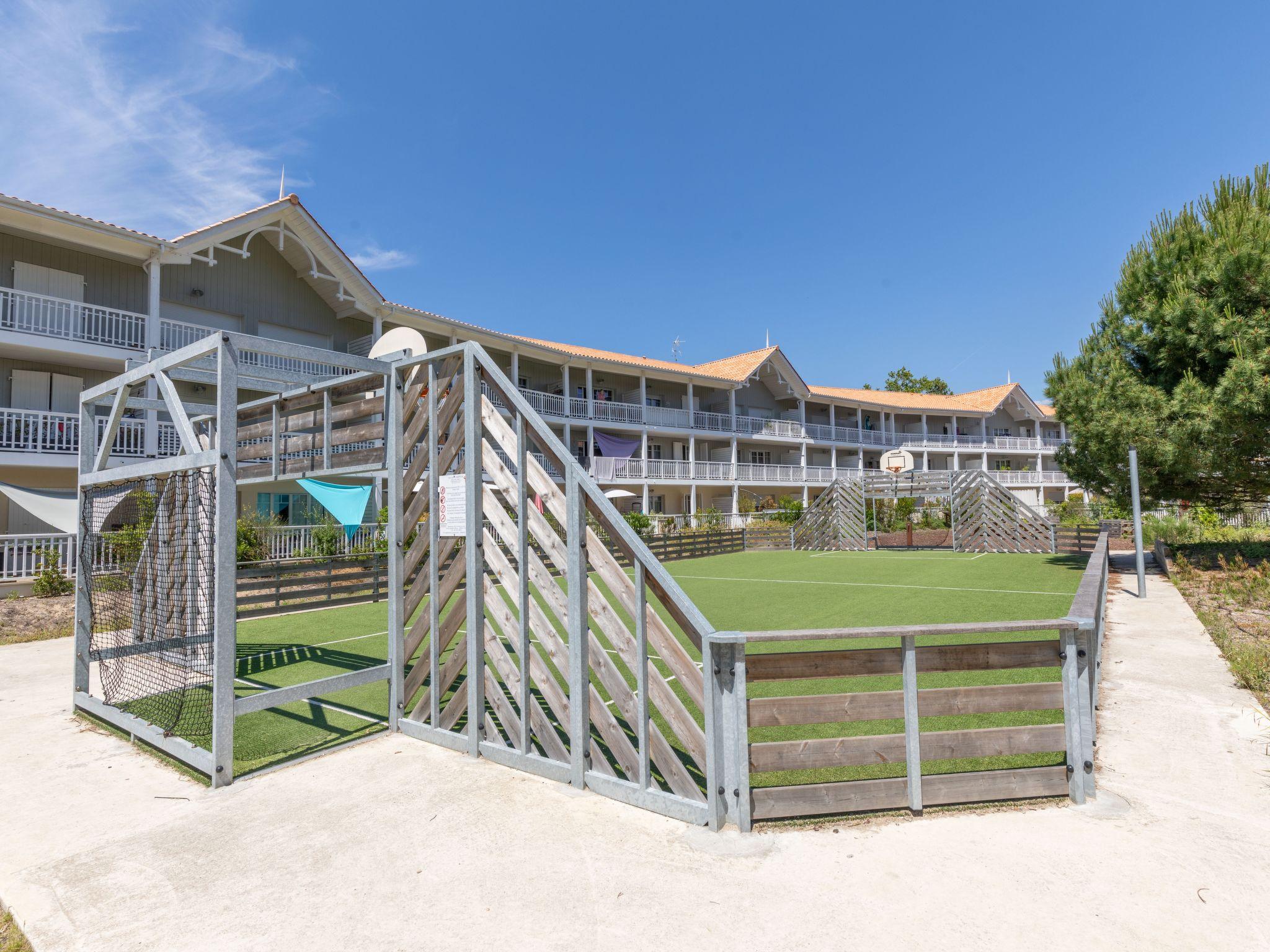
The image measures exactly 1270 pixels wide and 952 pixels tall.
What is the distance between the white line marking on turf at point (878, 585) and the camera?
42.5ft

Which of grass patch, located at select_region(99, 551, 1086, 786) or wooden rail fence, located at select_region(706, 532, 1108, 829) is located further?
grass patch, located at select_region(99, 551, 1086, 786)

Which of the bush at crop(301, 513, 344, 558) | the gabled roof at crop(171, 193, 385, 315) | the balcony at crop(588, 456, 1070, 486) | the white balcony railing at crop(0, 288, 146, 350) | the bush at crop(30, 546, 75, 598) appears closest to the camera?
the bush at crop(30, 546, 75, 598)

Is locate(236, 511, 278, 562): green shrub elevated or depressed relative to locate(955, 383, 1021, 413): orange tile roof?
depressed

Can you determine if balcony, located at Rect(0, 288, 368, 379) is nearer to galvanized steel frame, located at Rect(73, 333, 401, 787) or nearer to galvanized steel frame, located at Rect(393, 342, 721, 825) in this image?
galvanized steel frame, located at Rect(73, 333, 401, 787)

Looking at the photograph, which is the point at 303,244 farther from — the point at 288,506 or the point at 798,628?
the point at 798,628

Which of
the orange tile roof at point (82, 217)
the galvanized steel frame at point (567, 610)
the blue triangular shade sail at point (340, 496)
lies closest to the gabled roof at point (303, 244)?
the orange tile roof at point (82, 217)

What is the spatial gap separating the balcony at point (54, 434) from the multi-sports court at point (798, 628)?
753 cm

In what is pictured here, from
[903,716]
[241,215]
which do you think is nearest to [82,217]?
[241,215]

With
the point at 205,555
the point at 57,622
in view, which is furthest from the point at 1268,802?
the point at 57,622

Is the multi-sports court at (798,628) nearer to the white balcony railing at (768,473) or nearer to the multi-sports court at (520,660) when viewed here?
the multi-sports court at (520,660)

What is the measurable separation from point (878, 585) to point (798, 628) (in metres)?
6.73

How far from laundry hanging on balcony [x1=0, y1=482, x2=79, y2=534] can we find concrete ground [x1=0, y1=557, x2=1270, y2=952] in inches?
331

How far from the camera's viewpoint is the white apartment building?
1469 cm

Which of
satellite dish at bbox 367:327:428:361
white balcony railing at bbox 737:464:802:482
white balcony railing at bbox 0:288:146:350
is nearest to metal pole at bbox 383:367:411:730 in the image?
satellite dish at bbox 367:327:428:361
